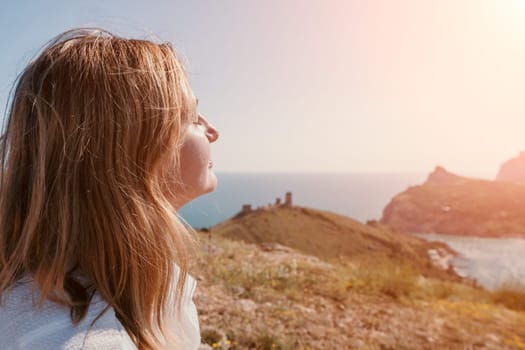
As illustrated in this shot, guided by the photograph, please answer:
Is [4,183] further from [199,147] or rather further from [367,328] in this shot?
[367,328]

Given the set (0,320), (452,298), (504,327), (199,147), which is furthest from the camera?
(452,298)

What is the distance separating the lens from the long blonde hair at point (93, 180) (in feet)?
3.07

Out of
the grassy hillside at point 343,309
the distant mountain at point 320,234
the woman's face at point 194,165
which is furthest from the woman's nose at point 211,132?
the distant mountain at point 320,234

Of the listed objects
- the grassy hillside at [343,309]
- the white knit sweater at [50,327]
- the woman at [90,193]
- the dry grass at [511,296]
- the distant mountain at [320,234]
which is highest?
the woman at [90,193]

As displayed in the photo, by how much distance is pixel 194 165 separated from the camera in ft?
4.12

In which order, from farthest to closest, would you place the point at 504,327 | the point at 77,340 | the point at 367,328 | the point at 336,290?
1. the point at 336,290
2. the point at 504,327
3. the point at 367,328
4. the point at 77,340

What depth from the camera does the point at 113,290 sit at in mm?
945

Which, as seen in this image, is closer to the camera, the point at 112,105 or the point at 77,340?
the point at 77,340

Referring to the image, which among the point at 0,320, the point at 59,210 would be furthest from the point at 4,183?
the point at 0,320

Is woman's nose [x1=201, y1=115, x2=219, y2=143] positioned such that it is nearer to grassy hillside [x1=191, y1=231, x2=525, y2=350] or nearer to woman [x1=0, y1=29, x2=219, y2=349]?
woman [x1=0, y1=29, x2=219, y2=349]

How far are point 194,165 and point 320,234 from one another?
12848 millimetres

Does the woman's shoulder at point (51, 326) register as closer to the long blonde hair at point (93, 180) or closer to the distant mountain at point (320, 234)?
the long blonde hair at point (93, 180)

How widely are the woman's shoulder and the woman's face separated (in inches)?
17.8

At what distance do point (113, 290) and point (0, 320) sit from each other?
0.25 metres
